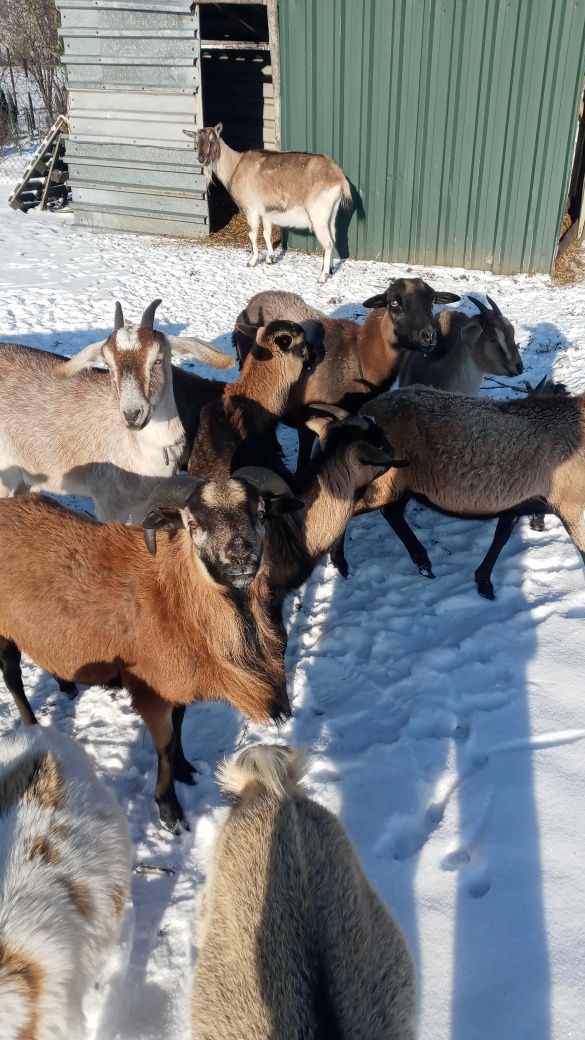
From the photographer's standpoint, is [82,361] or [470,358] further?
[470,358]

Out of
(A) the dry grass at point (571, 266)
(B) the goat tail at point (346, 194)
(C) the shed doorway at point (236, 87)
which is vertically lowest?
(A) the dry grass at point (571, 266)

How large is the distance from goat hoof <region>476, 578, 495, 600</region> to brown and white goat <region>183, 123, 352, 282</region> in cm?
729

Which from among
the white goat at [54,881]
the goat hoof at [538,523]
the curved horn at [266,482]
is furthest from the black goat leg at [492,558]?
the white goat at [54,881]

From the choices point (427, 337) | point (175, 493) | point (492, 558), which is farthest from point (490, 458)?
point (175, 493)

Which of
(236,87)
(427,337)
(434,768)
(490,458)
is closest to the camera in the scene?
(434,768)

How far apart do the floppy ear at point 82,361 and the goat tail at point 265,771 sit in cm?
308

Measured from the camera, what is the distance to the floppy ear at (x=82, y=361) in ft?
15.3

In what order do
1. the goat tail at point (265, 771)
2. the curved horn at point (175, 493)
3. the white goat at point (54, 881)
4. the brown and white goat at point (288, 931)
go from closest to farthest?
the brown and white goat at point (288, 931), the white goat at point (54, 881), the goat tail at point (265, 771), the curved horn at point (175, 493)

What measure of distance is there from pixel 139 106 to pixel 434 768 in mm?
12205

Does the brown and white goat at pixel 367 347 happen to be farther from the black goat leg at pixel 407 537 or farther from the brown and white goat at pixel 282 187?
the brown and white goat at pixel 282 187

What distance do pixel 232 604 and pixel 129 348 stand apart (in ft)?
7.04

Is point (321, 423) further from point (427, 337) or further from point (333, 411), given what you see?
point (427, 337)

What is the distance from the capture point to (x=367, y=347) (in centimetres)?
641

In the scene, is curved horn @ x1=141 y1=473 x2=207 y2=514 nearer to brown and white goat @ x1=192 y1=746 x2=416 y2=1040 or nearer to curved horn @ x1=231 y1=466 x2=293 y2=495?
curved horn @ x1=231 y1=466 x2=293 y2=495
